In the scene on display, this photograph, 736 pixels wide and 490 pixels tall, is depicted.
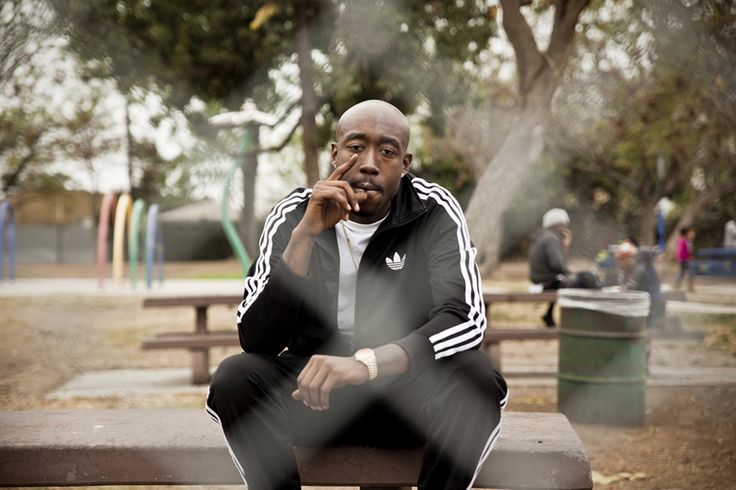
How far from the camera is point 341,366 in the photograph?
1.84 m

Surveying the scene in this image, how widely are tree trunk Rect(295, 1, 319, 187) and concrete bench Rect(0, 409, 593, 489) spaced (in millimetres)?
6127

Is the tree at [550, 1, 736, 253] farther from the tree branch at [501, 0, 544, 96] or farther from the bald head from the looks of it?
the bald head

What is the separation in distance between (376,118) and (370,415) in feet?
3.09

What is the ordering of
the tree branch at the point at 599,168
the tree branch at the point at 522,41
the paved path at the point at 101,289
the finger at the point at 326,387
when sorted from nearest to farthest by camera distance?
1. the finger at the point at 326,387
2. the tree branch at the point at 522,41
3. the paved path at the point at 101,289
4. the tree branch at the point at 599,168

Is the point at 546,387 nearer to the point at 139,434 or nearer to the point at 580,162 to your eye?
the point at 139,434

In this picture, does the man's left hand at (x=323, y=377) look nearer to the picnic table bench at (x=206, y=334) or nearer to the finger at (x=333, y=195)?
the finger at (x=333, y=195)

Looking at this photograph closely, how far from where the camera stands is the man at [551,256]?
23.3 feet

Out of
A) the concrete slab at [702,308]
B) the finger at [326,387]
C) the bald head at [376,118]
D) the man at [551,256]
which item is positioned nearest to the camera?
the finger at [326,387]

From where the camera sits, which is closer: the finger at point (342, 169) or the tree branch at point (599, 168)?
the finger at point (342, 169)

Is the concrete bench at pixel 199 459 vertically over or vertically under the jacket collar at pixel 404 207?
under

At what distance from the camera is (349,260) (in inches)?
88.3

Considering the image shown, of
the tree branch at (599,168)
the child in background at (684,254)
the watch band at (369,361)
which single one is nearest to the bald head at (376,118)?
the watch band at (369,361)

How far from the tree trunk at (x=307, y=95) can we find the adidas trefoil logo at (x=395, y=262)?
6094 mm

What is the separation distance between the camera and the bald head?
88.0 inches
